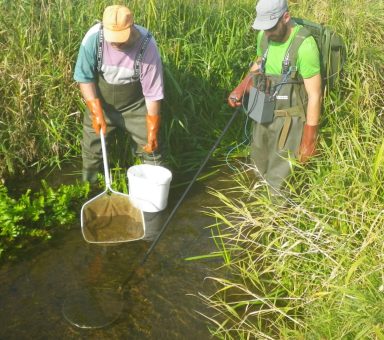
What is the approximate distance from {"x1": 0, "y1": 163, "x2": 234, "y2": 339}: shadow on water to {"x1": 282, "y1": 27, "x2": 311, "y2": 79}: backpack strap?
5.50 feet

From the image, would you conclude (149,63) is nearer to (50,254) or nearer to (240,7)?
(50,254)

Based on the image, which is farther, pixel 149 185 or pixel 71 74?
pixel 71 74

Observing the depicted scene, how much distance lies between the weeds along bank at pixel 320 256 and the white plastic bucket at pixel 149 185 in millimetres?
611

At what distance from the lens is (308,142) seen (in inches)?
165

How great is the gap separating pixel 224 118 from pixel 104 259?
253 centimetres

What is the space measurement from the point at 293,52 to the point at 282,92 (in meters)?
0.37

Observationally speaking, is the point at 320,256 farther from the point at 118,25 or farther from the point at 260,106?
the point at 118,25

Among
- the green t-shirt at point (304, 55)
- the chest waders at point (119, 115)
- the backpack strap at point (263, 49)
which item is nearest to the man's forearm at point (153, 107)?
the chest waders at point (119, 115)

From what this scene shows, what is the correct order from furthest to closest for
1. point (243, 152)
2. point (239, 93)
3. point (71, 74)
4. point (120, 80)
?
point (243, 152) < point (71, 74) < point (239, 93) < point (120, 80)

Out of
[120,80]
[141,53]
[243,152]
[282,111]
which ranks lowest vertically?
[243,152]

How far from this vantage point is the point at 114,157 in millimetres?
5410

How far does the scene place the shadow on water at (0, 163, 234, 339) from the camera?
3.63 meters

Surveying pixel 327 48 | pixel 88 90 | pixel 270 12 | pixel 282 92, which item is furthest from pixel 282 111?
pixel 88 90

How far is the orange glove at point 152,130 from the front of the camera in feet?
15.1
